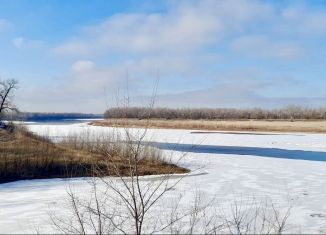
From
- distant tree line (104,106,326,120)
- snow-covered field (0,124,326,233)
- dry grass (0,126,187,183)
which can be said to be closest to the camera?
snow-covered field (0,124,326,233)

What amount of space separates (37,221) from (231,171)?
8.55m

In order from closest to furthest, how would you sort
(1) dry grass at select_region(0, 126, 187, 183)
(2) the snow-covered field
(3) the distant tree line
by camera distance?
(2) the snow-covered field, (1) dry grass at select_region(0, 126, 187, 183), (3) the distant tree line

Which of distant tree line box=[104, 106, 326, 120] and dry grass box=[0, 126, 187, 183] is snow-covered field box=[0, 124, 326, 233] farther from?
distant tree line box=[104, 106, 326, 120]

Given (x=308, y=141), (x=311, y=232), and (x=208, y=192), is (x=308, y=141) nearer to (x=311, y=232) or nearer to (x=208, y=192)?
(x=208, y=192)

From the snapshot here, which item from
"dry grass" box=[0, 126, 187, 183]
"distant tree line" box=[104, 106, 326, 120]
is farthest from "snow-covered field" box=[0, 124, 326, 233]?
"distant tree line" box=[104, 106, 326, 120]

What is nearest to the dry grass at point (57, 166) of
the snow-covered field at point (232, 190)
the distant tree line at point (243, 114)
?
the snow-covered field at point (232, 190)

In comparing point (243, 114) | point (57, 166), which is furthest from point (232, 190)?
point (243, 114)

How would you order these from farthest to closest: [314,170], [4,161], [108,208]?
1. [314,170]
2. [4,161]
3. [108,208]

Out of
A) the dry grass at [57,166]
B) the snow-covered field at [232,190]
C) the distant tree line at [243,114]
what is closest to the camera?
the snow-covered field at [232,190]

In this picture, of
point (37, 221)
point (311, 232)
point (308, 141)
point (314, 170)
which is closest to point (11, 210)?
point (37, 221)

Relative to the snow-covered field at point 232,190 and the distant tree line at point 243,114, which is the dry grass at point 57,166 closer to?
the snow-covered field at point 232,190

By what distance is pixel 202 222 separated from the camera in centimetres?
653

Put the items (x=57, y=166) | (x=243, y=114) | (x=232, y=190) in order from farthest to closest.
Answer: (x=243, y=114)
(x=57, y=166)
(x=232, y=190)

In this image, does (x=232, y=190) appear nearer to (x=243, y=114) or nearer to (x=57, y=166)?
(x=57, y=166)
